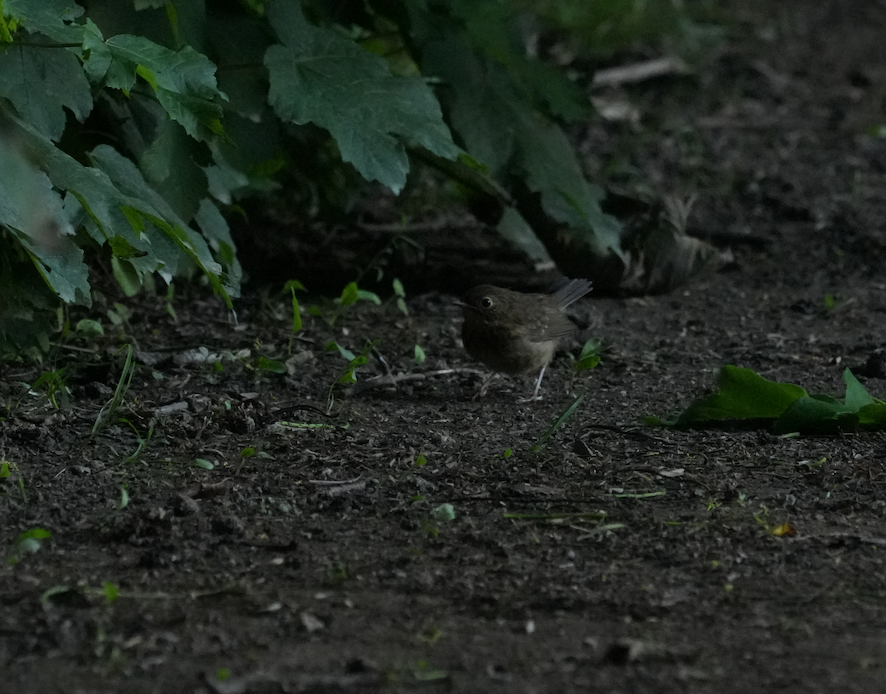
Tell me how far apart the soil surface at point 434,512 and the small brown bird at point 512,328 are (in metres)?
0.17

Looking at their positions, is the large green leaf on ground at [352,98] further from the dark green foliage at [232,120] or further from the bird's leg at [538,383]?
the bird's leg at [538,383]

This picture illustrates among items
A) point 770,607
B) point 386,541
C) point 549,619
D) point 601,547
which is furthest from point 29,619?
point 770,607

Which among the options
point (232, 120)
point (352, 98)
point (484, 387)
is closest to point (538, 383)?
point (484, 387)

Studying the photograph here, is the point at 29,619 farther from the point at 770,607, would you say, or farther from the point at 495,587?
the point at 770,607

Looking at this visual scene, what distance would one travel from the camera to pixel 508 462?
15.4 ft

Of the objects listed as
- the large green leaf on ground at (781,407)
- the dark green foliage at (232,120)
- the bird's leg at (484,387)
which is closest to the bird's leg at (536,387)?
the bird's leg at (484,387)

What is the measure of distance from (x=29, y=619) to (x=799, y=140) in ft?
27.5

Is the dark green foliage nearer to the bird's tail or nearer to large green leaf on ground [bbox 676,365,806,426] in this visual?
the bird's tail

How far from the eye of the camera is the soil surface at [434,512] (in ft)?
10.5

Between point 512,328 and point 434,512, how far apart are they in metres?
1.68

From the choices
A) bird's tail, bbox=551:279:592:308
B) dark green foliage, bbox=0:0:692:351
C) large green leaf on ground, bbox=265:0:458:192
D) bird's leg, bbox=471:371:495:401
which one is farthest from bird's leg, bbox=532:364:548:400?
large green leaf on ground, bbox=265:0:458:192

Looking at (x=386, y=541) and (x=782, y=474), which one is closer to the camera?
(x=386, y=541)

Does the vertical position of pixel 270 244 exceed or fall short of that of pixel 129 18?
it falls short

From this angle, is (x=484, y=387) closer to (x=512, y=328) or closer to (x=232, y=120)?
(x=512, y=328)
